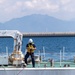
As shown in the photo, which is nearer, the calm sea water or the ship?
the ship

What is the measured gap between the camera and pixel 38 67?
1739 cm

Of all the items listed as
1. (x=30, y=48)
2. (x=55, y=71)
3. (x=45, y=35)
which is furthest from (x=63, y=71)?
(x=45, y=35)

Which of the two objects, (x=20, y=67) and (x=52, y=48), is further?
(x=52, y=48)

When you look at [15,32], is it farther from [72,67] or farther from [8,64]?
[72,67]

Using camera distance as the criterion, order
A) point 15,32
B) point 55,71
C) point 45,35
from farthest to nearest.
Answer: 1. point 45,35
2. point 15,32
3. point 55,71

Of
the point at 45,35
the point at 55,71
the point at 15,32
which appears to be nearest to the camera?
the point at 55,71

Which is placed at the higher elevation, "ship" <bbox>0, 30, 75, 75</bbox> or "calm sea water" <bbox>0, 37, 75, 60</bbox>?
"calm sea water" <bbox>0, 37, 75, 60</bbox>

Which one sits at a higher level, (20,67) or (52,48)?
(52,48)

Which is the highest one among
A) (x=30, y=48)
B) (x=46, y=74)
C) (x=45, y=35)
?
(x=45, y=35)

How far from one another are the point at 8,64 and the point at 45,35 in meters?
95.9

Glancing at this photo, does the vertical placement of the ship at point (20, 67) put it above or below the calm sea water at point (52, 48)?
below

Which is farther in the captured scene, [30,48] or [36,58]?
[36,58]

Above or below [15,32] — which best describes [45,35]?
above

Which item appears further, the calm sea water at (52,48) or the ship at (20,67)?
the calm sea water at (52,48)
